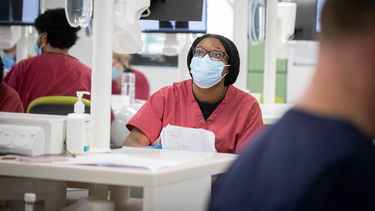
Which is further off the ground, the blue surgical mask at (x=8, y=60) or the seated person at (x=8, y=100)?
the blue surgical mask at (x=8, y=60)

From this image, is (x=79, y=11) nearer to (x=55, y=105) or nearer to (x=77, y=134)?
(x=77, y=134)

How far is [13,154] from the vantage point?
171 centimetres

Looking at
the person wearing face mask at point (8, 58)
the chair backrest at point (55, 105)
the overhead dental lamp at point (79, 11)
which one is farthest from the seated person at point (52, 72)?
the person wearing face mask at point (8, 58)

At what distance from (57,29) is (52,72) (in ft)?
1.23

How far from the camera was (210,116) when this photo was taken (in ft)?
8.27

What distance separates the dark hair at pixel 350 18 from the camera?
2.64ft

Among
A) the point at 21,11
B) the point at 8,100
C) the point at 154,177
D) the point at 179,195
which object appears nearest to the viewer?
the point at 154,177

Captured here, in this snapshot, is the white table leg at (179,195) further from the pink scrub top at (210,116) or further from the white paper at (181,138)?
the pink scrub top at (210,116)

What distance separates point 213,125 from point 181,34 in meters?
1.62

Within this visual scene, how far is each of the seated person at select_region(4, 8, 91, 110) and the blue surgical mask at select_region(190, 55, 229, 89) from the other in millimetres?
1166

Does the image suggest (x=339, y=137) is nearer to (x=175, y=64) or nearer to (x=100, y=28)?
(x=100, y=28)

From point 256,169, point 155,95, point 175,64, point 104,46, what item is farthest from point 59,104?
point 175,64

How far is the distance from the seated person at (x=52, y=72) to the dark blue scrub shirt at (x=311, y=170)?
2.85 metres

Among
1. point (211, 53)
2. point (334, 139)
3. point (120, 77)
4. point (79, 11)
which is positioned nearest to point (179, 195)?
point (334, 139)
